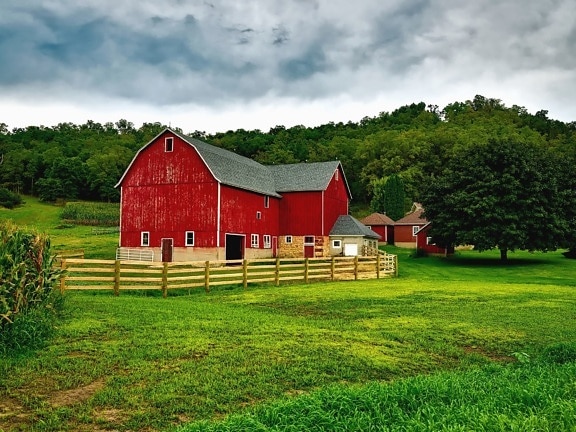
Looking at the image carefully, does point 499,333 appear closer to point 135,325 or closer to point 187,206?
point 135,325

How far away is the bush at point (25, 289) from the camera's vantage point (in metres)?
8.67

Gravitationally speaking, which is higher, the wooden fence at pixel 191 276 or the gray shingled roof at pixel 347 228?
the gray shingled roof at pixel 347 228

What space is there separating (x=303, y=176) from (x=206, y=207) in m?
11.4

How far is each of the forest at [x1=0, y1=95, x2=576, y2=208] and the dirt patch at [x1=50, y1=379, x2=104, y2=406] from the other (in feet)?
249

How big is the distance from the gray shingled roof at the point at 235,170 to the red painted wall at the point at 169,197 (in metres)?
0.63

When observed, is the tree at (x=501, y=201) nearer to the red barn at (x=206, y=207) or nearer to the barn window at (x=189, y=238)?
the red barn at (x=206, y=207)

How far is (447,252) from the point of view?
48344mm

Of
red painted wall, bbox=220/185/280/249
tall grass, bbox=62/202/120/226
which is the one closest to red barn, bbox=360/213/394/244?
red painted wall, bbox=220/185/280/249

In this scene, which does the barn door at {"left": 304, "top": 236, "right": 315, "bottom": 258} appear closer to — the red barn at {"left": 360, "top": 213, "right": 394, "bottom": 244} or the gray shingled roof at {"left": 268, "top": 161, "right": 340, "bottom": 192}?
the gray shingled roof at {"left": 268, "top": 161, "right": 340, "bottom": 192}

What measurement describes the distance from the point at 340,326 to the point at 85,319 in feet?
18.3

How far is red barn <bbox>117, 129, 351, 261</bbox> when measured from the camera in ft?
111

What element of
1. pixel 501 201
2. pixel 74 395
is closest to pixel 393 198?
pixel 501 201

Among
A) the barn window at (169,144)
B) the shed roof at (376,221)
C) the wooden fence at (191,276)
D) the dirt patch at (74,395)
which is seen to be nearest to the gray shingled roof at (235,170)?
the barn window at (169,144)

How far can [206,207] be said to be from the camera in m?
33.8
